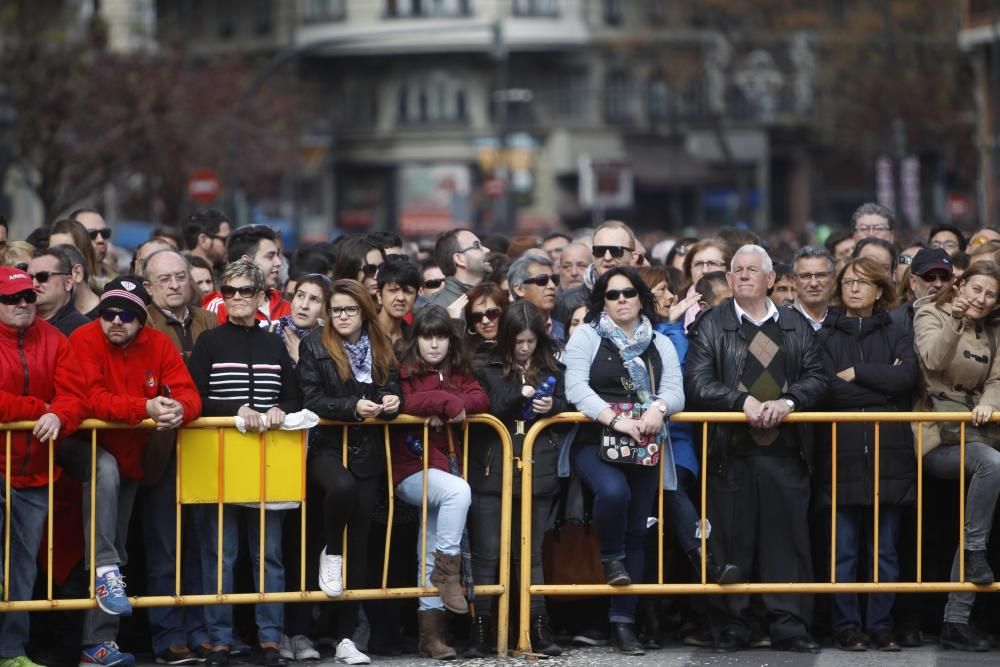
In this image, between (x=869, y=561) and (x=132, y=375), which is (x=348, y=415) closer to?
(x=132, y=375)

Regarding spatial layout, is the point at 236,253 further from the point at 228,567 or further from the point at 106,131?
the point at 106,131

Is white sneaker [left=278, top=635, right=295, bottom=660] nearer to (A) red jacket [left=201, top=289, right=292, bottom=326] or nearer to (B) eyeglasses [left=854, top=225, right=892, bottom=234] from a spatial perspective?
(A) red jacket [left=201, top=289, right=292, bottom=326]

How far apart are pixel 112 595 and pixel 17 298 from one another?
4.83 feet

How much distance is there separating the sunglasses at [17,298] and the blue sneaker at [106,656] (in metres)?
1.70

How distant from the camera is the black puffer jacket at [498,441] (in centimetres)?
891

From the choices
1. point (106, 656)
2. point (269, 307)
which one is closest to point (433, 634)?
point (106, 656)

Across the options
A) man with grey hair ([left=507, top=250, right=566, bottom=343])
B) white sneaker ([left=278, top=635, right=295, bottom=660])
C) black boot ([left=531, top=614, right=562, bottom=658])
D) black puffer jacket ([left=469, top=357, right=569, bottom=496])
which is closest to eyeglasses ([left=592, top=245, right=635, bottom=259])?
man with grey hair ([left=507, top=250, right=566, bottom=343])

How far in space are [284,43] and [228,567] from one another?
5408cm

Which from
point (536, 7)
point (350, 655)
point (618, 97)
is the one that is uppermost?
point (536, 7)

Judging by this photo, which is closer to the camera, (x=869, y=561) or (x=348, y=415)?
(x=348, y=415)

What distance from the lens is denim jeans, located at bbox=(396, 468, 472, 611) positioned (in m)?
8.69

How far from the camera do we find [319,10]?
6169cm

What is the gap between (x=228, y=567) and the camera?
28.7ft

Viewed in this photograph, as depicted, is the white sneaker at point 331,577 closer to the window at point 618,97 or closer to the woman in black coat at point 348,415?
the woman in black coat at point 348,415
